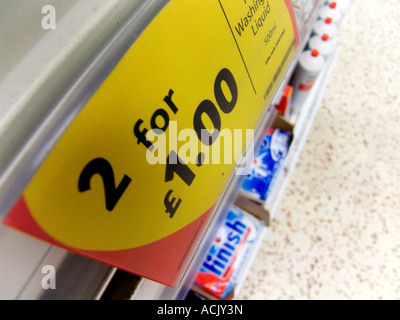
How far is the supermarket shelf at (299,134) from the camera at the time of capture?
4.42ft

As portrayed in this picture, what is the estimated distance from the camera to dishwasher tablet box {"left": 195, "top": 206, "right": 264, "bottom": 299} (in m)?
1.00

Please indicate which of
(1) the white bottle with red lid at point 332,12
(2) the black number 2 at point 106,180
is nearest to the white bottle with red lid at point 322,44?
(1) the white bottle with red lid at point 332,12

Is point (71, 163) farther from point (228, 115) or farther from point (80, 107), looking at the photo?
point (228, 115)

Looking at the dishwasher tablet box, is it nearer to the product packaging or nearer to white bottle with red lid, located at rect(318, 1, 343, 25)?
the product packaging

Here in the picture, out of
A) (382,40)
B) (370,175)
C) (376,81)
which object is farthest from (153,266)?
(382,40)

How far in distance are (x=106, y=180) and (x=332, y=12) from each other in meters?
1.49

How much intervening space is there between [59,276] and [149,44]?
1.25 ft

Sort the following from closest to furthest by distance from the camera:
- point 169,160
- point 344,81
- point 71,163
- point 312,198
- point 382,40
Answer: point 71,163, point 169,160, point 312,198, point 344,81, point 382,40

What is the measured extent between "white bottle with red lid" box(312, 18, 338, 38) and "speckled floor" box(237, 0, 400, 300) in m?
0.52

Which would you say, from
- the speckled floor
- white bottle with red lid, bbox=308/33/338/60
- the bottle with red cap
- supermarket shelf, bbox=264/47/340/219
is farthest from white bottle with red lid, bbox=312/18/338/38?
the speckled floor

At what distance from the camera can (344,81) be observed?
1.79m

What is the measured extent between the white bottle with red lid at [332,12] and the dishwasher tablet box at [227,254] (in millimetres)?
1063

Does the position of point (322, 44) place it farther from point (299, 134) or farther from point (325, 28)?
point (299, 134)

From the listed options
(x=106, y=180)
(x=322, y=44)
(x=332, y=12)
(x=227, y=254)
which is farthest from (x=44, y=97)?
(x=332, y=12)
